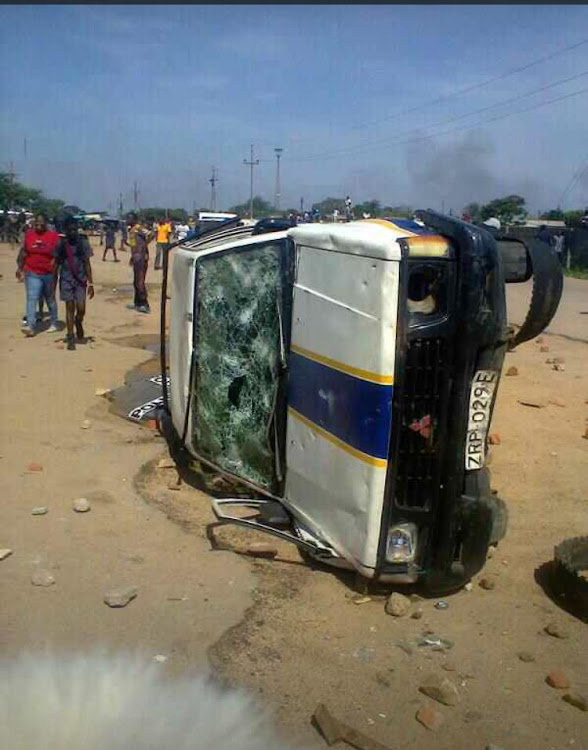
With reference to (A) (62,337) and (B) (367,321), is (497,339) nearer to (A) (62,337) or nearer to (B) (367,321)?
(B) (367,321)

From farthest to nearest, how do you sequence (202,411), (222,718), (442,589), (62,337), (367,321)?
1. (62,337)
2. (202,411)
3. (442,589)
4. (367,321)
5. (222,718)

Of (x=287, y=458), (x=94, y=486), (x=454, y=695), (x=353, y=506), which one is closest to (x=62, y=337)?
(x=94, y=486)

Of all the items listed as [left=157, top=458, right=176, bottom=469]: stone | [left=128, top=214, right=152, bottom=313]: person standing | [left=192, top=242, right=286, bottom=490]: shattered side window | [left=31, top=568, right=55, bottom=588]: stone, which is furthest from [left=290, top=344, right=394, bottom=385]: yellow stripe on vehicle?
[left=128, top=214, right=152, bottom=313]: person standing

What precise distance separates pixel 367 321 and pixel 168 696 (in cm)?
181

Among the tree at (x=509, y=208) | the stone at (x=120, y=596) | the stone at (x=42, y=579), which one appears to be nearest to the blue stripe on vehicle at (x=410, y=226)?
the stone at (x=120, y=596)

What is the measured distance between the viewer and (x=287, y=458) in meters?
4.57

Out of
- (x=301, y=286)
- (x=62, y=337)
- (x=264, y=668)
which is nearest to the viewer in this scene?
(x=264, y=668)

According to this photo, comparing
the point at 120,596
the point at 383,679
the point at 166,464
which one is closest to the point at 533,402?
the point at 166,464

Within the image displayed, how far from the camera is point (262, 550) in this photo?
14.7 feet

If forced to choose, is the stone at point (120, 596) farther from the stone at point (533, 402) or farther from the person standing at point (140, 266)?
the person standing at point (140, 266)

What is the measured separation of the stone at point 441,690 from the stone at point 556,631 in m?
0.70

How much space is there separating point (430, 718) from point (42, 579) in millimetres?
2069

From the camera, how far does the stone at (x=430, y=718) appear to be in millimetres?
3105

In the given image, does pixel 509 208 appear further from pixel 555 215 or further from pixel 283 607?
pixel 283 607
